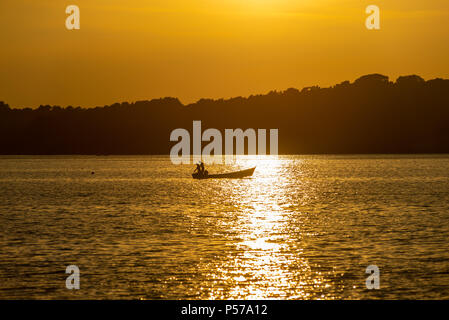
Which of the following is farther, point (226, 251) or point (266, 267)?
point (226, 251)

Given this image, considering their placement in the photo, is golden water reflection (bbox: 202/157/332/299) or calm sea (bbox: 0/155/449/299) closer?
golden water reflection (bbox: 202/157/332/299)

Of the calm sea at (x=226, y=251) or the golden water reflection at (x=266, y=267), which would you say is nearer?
the golden water reflection at (x=266, y=267)

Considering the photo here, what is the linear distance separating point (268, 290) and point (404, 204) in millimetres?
56933

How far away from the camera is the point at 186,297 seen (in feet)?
89.4

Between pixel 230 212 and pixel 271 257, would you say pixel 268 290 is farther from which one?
pixel 230 212

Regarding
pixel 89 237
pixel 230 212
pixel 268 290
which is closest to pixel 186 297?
pixel 268 290

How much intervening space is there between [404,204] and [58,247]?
50.6 m

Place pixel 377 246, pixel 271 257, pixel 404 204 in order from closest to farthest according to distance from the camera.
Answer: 1. pixel 271 257
2. pixel 377 246
3. pixel 404 204
